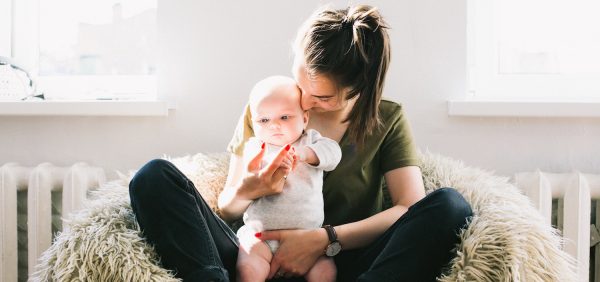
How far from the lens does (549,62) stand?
2.02 meters

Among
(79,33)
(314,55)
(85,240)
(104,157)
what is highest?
(79,33)

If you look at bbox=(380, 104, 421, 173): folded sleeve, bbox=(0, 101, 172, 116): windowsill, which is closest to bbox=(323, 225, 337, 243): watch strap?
bbox=(380, 104, 421, 173): folded sleeve

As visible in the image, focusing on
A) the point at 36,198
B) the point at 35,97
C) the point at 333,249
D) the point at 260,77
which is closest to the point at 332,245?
the point at 333,249

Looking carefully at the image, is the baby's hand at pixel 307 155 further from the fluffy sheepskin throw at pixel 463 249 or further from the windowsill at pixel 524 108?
the windowsill at pixel 524 108

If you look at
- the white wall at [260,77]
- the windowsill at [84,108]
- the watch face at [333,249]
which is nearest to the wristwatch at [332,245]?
the watch face at [333,249]

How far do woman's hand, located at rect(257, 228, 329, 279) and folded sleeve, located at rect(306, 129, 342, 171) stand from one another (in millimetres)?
145

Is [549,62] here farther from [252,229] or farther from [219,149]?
[252,229]

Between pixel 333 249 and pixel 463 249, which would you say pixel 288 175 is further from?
pixel 463 249

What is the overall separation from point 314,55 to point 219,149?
31.2 inches

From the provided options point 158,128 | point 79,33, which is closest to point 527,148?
point 158,128

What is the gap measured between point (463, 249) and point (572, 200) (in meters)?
0.70

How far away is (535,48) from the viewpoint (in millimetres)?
2020

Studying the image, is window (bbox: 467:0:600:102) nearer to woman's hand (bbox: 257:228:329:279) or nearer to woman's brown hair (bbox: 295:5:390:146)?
woman's brown hair (bbox: 295:5:390:146)

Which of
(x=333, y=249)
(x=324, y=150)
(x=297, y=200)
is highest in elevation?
(x=324, y=150)
